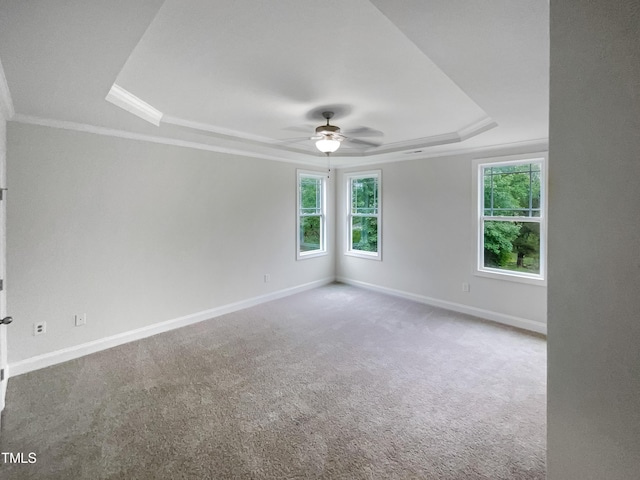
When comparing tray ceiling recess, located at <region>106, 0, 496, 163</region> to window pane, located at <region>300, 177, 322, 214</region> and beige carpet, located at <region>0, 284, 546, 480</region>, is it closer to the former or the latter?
window pane, located at <region>300, 177, 322, 214</region>

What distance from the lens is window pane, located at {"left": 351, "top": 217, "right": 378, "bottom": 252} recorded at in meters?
5.83

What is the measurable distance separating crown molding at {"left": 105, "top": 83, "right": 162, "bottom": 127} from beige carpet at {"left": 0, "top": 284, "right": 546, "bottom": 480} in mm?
2353

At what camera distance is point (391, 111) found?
10.2ft

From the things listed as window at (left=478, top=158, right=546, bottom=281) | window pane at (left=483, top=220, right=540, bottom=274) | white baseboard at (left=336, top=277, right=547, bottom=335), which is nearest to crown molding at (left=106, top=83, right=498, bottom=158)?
window at (left=478, top=158, right=546, bottom=281)

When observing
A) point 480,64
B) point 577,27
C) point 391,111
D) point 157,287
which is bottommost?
point 157,287

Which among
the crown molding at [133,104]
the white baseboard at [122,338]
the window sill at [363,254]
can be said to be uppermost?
the crown molding at [133,104]

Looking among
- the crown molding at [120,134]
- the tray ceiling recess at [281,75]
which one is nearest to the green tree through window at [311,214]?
the crown molding at [120,134]

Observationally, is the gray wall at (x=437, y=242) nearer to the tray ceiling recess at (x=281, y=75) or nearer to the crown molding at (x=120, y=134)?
the tray ceiling recess at (x=281, y=75)

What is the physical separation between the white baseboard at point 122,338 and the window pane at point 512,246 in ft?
10.7

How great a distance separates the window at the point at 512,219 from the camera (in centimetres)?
398

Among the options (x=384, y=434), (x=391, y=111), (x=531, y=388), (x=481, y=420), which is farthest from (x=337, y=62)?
(x=531, y=388)

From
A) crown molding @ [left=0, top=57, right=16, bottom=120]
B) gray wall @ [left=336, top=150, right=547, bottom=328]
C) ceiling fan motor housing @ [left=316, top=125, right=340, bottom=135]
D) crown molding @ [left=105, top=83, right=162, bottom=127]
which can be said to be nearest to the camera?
crown molding @ [left=0, top=57, right=16, bottom=120]

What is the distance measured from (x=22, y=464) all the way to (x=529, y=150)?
17.7 ft

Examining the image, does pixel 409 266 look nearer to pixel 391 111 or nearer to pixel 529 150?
pixel 529 150
